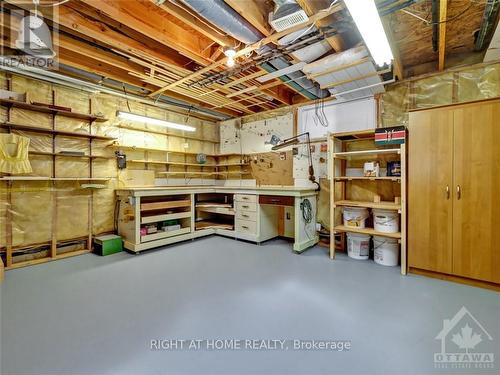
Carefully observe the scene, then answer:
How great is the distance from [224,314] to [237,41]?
113 inches

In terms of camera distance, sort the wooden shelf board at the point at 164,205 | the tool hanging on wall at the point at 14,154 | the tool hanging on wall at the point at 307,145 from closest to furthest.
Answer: the tool hanging on wall at the point at 14,154 < the wooden shelf board at the point at 164,205 < the tool hanging on wall at the point at 307,145

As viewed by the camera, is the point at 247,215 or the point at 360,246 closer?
the point at 360,246

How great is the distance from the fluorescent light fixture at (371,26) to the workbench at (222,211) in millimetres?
1990

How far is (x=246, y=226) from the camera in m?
4.23

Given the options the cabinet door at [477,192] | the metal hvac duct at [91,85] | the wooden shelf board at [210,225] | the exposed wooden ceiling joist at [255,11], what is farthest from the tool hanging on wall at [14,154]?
the cabinet door at [477,192]

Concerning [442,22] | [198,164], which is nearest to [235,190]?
[198,164]

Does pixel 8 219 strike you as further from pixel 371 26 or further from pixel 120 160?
pixel 371 26

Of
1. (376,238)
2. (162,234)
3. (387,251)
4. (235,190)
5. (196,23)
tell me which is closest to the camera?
(196,23)

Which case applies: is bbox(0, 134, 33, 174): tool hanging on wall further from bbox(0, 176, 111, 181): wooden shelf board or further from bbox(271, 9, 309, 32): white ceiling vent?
bbox(271, 9, 309, 32): white ceiling vent

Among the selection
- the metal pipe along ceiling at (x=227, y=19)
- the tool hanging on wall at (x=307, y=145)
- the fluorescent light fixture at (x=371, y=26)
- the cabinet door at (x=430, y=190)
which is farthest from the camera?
the tool hanging on wall at (x=307, y=145)

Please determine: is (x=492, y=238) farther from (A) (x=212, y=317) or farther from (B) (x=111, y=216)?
(B) (x=111, y=216)

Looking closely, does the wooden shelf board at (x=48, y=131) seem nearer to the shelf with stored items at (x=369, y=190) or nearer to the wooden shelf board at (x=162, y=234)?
the wooden shelf board at (x=162, y=234)

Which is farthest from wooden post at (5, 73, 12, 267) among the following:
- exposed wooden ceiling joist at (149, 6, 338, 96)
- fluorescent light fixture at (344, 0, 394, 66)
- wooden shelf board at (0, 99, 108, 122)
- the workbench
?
fluorescent light fixture at (344, 0, 394, 66)

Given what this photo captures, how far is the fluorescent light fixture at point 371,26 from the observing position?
1623 mm
